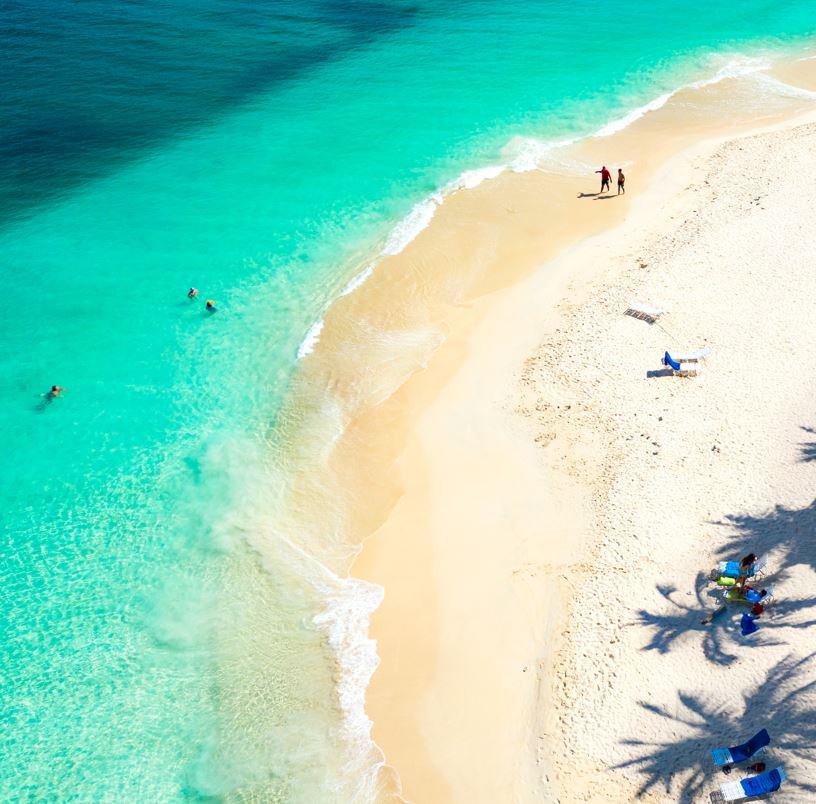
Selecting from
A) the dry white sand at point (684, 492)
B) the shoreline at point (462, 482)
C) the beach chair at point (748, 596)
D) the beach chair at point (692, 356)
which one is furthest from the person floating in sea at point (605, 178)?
the beach chair at point (748, 596)

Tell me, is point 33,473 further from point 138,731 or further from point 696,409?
point 696,409

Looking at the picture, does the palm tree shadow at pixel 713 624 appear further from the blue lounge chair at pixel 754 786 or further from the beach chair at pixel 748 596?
the blue lounge chair at pixel 754 786

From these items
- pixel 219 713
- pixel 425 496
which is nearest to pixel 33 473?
pixel 219 713

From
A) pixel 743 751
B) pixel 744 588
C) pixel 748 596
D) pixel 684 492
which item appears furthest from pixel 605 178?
pixel 743 751

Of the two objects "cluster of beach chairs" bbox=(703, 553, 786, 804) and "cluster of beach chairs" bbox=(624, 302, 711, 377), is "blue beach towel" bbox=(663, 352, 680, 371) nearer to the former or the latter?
"cluster of beach chairs" bbox=(624, 302, 711, 377)

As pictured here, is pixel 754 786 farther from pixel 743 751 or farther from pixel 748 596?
pixel 748 596
